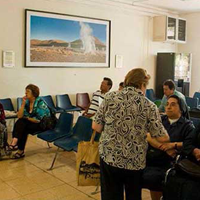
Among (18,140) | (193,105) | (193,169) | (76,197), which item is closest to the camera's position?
(193,169)

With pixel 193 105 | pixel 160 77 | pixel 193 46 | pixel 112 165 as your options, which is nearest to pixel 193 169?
pixel 112 165

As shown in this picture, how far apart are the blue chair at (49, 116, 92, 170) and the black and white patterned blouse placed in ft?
6.16

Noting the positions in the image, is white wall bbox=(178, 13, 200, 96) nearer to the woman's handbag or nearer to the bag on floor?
the bag on floor

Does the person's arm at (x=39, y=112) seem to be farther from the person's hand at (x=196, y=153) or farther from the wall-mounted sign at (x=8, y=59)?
the person's hand at (x=196, y=153)

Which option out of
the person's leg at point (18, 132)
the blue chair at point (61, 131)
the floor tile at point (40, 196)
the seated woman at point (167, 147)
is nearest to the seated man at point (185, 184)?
the seated woman at point (167, 147)

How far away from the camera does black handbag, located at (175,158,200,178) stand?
8.18ft

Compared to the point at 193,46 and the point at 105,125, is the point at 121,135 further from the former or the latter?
the point at 193,46

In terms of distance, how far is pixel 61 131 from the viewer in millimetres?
4688

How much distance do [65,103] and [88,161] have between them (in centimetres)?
429

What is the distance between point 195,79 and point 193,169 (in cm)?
738

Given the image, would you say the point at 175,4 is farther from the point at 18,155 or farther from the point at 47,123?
the point at 18,155

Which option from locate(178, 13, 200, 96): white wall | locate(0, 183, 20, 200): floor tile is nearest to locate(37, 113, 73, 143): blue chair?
locate(0, 183, 20, 200): floor tile

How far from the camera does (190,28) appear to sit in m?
9.49

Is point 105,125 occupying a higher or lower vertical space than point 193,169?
higher
